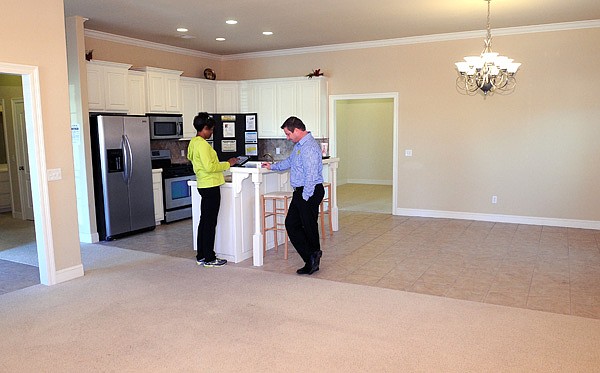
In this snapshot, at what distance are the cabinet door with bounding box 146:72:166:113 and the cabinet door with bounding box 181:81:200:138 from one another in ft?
1.97

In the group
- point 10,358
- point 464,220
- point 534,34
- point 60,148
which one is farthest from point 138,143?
point 534,34

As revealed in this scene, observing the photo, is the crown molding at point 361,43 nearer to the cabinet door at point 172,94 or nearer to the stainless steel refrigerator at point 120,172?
the cabinet door at point 172,94

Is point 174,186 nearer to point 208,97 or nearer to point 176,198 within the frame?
point 176,198

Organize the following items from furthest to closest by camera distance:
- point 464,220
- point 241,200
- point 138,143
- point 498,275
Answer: point 464,220 < point 138,143 < point 241,200 < point 498,275

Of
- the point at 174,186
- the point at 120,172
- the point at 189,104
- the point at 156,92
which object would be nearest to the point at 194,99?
the point at 189,104

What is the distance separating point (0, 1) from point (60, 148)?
4.30ft

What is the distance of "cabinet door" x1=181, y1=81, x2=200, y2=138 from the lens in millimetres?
7996

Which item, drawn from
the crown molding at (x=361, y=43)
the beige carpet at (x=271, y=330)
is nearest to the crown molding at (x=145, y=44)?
the crown molding at (x=361, y=43)

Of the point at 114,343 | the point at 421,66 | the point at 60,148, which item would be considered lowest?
the point at 114,343

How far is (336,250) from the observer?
18.4 ft

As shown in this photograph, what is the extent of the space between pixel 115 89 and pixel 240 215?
2954 mm

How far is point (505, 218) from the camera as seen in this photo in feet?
23.4

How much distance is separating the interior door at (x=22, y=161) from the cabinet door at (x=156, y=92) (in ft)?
7.50

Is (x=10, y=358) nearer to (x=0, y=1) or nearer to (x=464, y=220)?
(x=0, y=1)
